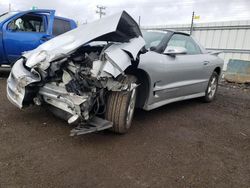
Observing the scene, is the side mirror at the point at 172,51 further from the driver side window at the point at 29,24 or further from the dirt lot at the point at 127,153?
the driver side window at the point at 29,24

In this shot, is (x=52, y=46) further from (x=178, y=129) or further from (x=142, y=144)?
(x=178, y=129)

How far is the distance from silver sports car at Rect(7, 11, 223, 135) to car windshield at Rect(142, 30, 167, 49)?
28cm

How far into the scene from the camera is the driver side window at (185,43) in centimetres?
446

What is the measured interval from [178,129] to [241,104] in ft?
9.90

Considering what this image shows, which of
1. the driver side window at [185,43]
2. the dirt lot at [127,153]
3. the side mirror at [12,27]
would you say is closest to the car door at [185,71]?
the driver side window at [185,43]

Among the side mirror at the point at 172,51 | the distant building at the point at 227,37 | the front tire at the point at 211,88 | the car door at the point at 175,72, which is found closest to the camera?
the car door at the point at 175,72

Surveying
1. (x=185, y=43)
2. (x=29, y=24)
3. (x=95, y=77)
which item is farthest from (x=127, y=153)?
(x=29, y=24)

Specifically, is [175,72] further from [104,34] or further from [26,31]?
[26,31]

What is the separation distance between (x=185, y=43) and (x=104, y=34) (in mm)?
2449

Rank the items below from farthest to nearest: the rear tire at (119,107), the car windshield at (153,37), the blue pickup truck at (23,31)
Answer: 1. the blue pickup truck at (23,31)
2. the car windshield at (153,37)
3. the rear tire at (119,107)

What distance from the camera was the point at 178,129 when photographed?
3.80 m

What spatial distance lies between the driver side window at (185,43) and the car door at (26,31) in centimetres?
354

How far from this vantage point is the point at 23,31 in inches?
252

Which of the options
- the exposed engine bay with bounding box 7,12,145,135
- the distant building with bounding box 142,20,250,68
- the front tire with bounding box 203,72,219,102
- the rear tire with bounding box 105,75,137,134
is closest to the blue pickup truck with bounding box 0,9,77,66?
the exposed engine bay with bounding box 7,12,145,135
